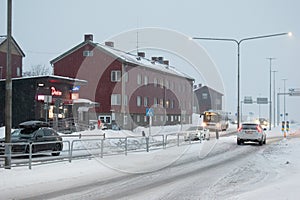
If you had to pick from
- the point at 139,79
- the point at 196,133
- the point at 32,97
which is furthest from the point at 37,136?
the point at 139,79

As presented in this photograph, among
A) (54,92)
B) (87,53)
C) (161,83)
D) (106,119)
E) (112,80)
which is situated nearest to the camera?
(54,92)

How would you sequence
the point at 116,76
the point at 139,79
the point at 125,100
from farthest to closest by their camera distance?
the point at 139,79 < the point at 116,76 < the point at 125,100

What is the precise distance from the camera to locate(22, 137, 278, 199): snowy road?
10.9m

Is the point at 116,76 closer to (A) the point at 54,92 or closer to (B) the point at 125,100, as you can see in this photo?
(B) the point at 125,100

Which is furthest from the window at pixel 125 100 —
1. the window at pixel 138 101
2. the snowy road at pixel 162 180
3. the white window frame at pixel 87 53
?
the snowy road at pixel 162 180

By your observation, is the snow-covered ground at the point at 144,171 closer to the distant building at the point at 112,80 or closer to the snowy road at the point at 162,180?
the snowy road at the point at 162,180

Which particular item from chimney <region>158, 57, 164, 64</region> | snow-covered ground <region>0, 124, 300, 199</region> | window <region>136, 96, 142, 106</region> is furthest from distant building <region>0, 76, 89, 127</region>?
chimney <region>158, 57, 164, 64</region>

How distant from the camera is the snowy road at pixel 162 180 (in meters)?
10.9

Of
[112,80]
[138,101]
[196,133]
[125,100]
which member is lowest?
[196,133]

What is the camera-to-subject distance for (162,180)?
13500mm

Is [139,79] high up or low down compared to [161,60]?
down

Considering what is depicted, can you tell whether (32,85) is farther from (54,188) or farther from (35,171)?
(54,188)

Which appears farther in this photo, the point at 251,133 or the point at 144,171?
the point at 251,133

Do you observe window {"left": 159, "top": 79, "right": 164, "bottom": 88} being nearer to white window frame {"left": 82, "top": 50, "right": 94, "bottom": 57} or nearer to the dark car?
white window frame {"left": 82, "top": 50, "right": 94, "bottom": 57}
